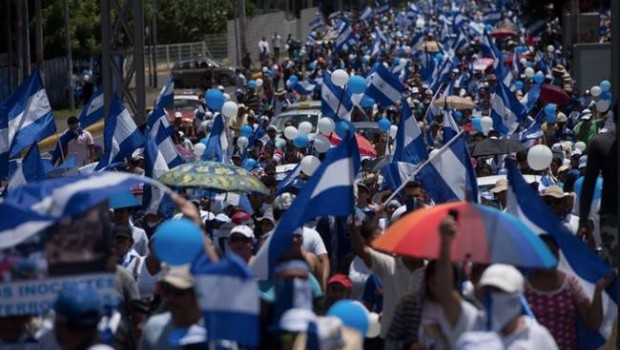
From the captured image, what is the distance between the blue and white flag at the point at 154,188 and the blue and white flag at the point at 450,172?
2268mm

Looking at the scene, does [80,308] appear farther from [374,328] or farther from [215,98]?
[215,98]

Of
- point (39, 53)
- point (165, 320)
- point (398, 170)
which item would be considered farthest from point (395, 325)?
point (39, 53)

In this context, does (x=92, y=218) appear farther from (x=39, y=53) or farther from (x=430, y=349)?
(x=39, y=53)

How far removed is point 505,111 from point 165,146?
822 centimetres

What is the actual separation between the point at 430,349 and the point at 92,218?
1.57 metres

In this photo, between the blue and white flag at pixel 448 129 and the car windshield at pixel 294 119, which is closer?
the blue and white flag at pixel 448 129

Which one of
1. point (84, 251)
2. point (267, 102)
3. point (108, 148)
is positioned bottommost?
point (267, 102)

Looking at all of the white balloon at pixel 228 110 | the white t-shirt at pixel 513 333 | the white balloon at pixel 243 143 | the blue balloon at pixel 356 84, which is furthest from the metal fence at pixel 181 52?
the white t-shirt at pixel 513 333

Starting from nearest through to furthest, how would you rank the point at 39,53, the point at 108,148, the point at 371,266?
1. the point at 371,266
2. the point at 108,148
3. the point at 39,53

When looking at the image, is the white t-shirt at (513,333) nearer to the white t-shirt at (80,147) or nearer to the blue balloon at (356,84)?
the blue balloon at (356,84)

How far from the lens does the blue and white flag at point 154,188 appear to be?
47.2 feet

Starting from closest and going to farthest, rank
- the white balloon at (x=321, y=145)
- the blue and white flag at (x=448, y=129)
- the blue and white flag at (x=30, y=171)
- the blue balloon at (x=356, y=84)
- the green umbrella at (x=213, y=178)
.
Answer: the green umbrella at (x=213, y=178)
the blue and white flag at (x=30, y=171)
the white balloon at (x=321, y=145)
the blue and white flag at (x=448, y=129)
the blue balloon at (x=356, y=84)

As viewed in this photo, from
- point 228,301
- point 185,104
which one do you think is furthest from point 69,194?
point 185,104

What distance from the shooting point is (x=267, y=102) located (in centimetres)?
3659
